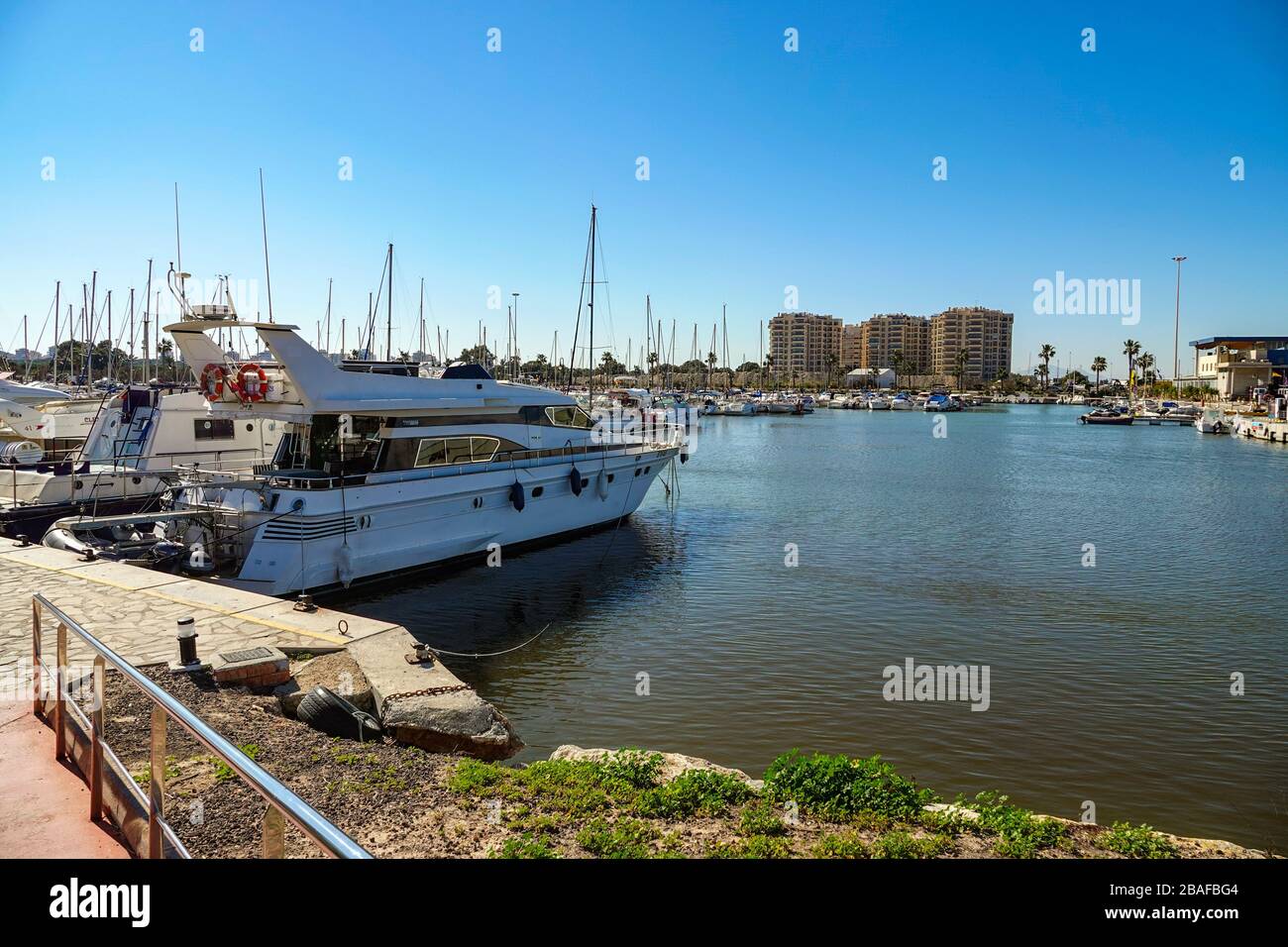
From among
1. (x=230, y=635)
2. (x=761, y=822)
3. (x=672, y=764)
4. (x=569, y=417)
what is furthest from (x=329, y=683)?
(x=569, y=417)

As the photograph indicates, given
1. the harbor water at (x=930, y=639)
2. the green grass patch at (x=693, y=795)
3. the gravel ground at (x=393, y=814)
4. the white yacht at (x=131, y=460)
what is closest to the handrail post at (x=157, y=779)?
the gravel ground at (x=393, y=814)

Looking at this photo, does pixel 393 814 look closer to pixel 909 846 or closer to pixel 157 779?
pixel 157 779

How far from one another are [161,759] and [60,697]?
2579 millimetres

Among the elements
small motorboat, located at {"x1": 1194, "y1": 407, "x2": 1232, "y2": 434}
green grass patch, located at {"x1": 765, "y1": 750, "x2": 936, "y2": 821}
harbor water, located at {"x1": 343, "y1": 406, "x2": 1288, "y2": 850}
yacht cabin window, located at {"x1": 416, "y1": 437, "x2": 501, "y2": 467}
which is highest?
small motorboat, located at {"x1": 1194, "y1": 407, "x2": 1232, "y2": 434}

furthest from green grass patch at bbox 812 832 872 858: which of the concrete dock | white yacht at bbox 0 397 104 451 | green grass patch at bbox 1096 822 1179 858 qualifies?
white yacht at bbox 0 397 104 451

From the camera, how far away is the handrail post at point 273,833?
3.09 metres

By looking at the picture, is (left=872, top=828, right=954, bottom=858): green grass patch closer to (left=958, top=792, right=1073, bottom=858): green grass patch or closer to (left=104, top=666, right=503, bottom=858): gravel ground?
(left=958, top=792, right=1073, bottom=858): green grass patch

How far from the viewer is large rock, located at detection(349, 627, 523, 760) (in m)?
9.02

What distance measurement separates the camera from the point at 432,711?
362 inches

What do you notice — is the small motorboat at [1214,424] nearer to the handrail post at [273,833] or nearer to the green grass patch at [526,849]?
the green grass patch at [526,849]

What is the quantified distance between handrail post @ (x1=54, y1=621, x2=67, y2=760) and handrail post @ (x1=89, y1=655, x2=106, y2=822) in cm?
80

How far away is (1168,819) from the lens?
9508 mm
